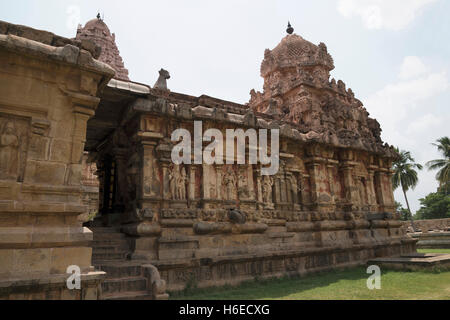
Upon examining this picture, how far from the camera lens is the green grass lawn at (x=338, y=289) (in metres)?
7.39

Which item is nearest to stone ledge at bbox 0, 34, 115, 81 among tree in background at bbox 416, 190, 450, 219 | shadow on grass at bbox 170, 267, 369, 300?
shadow on grass at bbox 170, 267, 369, 300

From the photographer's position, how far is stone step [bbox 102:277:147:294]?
6019 millimetres

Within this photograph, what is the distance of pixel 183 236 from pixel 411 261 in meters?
8.24

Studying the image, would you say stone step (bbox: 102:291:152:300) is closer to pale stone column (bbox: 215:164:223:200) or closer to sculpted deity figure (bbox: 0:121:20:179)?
sculpted deity figure (bbox: 0:121:20:179)

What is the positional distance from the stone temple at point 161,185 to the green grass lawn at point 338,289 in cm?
52

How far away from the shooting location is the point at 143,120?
8820mm

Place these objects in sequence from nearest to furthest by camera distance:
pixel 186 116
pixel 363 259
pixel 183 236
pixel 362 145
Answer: pixel 183 236 → pixel 186 116 → pixel 363 259 → pixel 362 145

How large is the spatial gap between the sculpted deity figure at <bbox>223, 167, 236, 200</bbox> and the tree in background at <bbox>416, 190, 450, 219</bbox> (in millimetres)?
46252

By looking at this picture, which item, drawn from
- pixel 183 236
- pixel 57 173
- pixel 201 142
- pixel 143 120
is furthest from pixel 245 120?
pixel 57 173

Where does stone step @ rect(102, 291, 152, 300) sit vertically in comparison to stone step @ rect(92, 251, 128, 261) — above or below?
below

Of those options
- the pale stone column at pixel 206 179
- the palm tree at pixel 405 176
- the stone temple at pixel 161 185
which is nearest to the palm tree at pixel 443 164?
the palm tree at pixel 405 176

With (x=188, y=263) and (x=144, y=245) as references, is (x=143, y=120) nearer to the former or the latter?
(x=144, y=245)

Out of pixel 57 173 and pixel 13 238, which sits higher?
pixel 57 173

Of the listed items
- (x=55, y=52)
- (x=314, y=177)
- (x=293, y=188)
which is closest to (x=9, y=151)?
(x=55, y=52)
